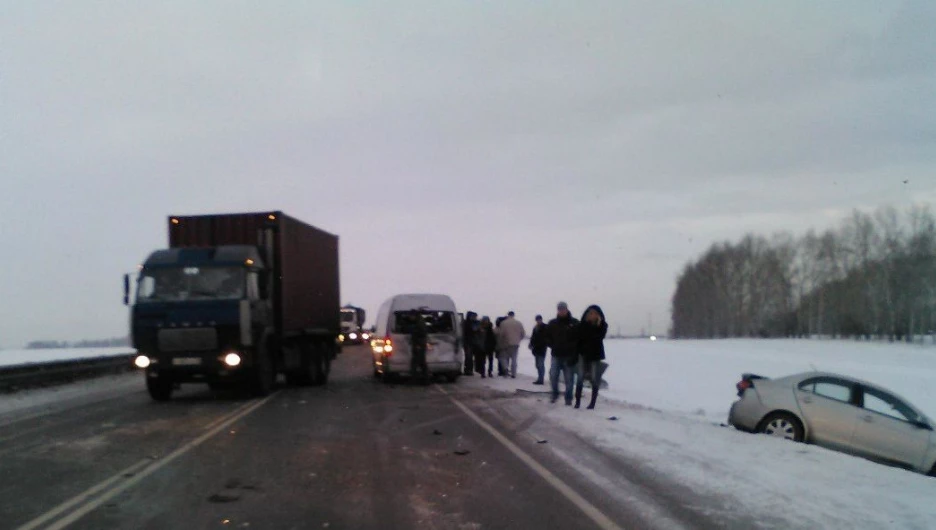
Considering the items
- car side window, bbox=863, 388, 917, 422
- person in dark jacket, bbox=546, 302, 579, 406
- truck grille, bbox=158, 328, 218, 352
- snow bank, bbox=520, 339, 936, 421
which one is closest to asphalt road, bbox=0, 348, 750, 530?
person in dark jacket, bbox=546, 302, 579, 406

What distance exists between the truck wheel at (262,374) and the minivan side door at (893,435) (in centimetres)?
1216

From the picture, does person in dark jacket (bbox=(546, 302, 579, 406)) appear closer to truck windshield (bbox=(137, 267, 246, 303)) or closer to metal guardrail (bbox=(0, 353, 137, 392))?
truck windshield (bbox=(137, 267, 246, 303))

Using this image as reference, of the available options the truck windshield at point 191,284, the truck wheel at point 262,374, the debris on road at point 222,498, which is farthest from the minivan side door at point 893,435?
the truck windshield at point 191,284

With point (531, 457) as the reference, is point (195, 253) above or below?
above

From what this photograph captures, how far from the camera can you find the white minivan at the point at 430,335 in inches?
942

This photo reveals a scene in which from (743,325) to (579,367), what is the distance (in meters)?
107

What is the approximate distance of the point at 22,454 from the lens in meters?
11.6

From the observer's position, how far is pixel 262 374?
64.4ft

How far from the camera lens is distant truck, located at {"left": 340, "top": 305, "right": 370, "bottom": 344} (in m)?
66.4

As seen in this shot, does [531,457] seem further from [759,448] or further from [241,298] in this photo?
[241,298]

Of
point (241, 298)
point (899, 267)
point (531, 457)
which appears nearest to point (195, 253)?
point (241, 298)

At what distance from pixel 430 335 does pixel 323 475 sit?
47.3 feet

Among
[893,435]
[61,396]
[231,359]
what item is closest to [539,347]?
[231,359]

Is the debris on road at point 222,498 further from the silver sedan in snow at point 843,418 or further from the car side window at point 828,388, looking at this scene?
the car side window at point 828,388
